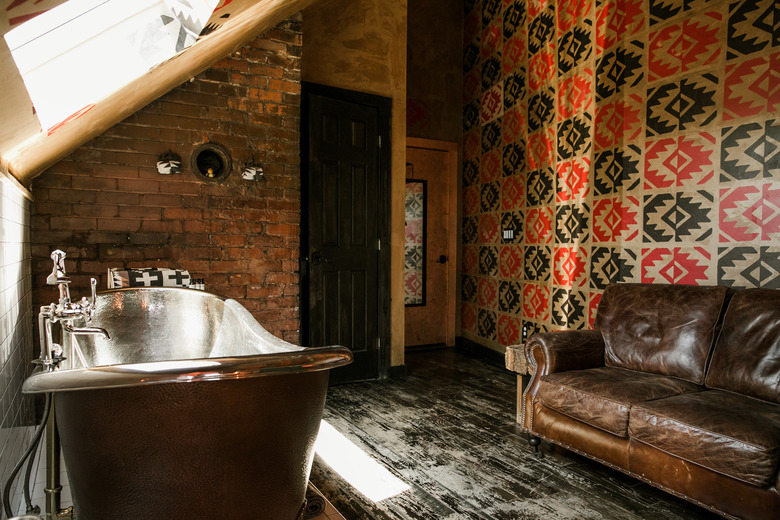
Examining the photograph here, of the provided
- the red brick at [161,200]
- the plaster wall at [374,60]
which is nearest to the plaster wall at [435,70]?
the plaster wall at [374,60]

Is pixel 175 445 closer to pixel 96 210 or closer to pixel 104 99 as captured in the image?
pixel 104 99

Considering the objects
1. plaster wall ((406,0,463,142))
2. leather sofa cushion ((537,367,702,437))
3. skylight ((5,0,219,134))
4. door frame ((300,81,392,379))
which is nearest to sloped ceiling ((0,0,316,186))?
skylight ((5,0,219,134))

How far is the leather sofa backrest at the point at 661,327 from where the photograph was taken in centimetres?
226

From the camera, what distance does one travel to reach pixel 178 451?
2.81 ft

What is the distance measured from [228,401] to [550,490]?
1.74m

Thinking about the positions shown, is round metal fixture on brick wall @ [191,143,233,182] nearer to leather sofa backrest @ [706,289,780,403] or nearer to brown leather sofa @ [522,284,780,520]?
brown leather sofa @ [522,284,780,520]

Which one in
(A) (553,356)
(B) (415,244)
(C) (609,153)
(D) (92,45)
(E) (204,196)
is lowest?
(A) (553,356)

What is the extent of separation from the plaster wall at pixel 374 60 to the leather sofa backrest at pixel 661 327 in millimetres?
1764

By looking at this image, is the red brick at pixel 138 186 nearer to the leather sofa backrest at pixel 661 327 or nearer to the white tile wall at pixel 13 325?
the white tile wall at pixel 13 325

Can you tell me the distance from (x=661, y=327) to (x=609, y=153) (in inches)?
56.2

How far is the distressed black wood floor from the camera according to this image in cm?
185

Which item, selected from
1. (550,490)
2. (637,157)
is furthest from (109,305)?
(637,157)

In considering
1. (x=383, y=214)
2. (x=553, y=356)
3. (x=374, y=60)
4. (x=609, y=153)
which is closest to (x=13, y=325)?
(x=553, y=356)

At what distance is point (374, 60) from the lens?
3803 mm
